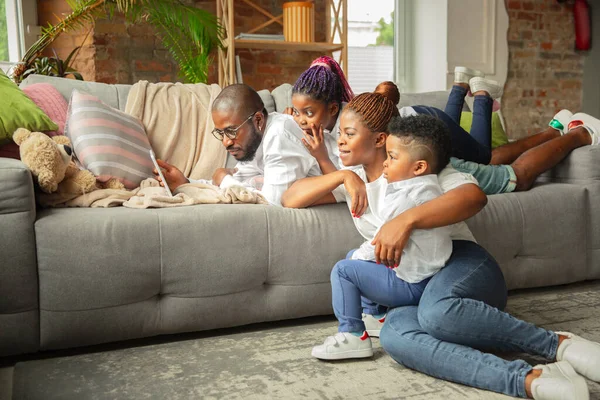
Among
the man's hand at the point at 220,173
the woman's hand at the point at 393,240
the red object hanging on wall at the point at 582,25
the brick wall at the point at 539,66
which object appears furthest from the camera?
the red object hanging on wall at the point at 582,25

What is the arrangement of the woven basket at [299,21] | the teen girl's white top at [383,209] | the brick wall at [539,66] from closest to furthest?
the teen girl's white top at [383,209], the woven basket at [299,21], the brick wall at [539,66]

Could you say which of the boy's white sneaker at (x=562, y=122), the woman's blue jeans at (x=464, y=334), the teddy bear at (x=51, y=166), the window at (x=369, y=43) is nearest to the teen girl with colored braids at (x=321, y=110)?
the woman's blue jeans at (x=464, y=334)

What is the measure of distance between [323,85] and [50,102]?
1.01 m

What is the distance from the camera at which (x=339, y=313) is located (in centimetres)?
160

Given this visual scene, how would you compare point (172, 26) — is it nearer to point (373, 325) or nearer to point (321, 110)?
point (321, 110)

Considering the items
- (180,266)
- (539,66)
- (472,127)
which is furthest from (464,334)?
(539,66)

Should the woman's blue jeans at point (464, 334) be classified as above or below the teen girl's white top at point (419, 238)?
below

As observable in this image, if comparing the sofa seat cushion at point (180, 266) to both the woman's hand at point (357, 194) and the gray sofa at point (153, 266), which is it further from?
the woman's hand at point (357, 194)

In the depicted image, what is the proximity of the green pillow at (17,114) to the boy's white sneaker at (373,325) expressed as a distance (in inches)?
47.0

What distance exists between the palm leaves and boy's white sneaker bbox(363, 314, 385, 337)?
2.22m

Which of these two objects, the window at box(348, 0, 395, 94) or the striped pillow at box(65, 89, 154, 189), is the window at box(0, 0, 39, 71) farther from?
the window at box(348, 0, 395, 94)

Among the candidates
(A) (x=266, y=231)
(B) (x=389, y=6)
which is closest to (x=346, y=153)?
(A) (x=266, y=231)

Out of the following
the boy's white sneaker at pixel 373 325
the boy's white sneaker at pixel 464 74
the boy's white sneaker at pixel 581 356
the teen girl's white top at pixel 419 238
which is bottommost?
the boy's white sneaker at pixel 373 325

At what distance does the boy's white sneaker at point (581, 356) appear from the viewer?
139 centimetres
